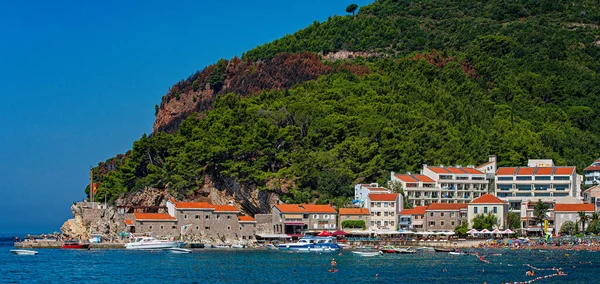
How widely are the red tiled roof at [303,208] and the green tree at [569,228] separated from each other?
2419 cm

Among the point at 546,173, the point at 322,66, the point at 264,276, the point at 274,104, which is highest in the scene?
the point at 322,66

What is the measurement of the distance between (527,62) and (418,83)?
30.3 m

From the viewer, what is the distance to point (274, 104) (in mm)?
124188

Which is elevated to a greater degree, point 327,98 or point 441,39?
point 441,39

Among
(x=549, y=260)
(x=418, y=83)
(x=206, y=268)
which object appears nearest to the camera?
(x=206, y=268)

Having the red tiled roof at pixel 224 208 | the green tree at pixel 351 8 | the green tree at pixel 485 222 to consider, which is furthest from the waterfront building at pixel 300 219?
the green tree at pixel 351 8

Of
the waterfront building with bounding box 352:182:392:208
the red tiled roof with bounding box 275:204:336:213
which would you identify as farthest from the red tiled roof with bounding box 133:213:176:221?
the waterfront building with bounding box 352:182:392:208

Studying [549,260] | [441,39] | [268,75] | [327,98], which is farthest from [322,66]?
[549,260]

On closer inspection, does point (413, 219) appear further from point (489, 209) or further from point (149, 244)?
point (149, 244)

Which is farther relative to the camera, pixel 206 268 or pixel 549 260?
pixel 549 260

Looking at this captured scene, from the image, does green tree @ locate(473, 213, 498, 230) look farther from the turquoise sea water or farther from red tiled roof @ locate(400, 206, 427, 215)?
the turquoise sea water

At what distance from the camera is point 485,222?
3878 inches

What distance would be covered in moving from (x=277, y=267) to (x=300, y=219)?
27.3m

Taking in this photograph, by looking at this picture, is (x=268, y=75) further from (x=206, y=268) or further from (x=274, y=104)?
(x=206, y=268)
